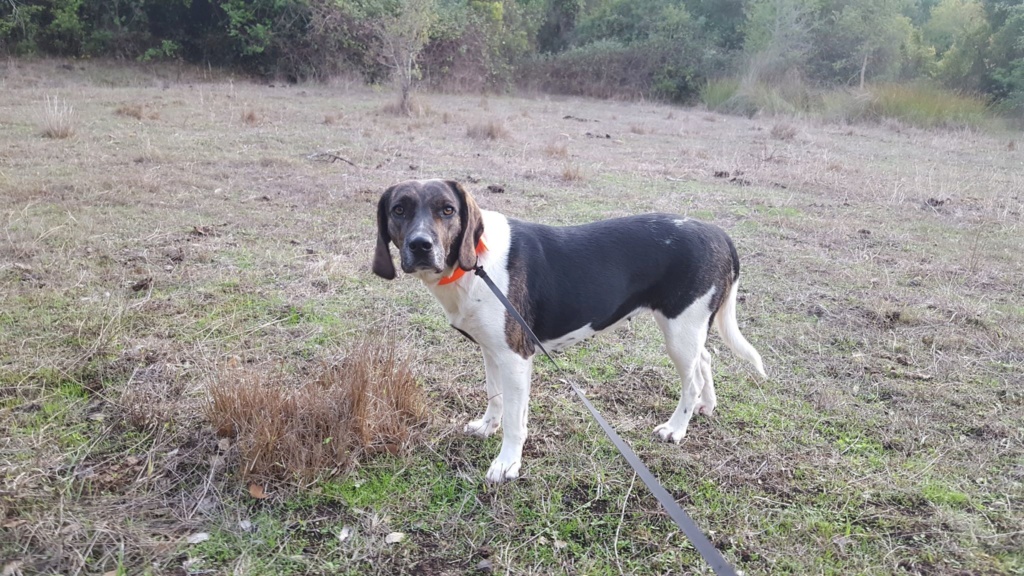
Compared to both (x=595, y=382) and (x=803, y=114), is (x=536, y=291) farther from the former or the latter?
(x=803, y=114)

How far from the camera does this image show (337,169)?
9.64 metres

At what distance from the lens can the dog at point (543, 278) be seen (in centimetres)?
306

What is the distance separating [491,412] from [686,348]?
1131 mm

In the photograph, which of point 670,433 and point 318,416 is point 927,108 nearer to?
point 670,433

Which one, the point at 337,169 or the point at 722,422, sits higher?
the point at 337,169

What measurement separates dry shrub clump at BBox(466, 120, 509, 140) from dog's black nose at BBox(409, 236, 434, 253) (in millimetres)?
10752

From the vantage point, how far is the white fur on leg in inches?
148

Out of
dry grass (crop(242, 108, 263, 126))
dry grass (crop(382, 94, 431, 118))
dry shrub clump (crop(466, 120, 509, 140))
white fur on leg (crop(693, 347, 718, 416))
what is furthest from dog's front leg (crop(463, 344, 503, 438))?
dry grass (crop(382, 94, 431, 118))

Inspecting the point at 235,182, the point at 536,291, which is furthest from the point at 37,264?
the point at 536,291

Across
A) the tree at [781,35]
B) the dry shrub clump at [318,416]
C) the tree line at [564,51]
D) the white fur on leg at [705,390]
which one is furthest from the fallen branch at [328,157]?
the tree at [781,35]

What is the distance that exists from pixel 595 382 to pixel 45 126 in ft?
34.6

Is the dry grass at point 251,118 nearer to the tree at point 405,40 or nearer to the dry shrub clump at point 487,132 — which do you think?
the tree at point 405,40

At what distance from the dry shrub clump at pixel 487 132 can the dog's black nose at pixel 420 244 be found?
10.8 m

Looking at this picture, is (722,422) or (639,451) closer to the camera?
(639,451)
